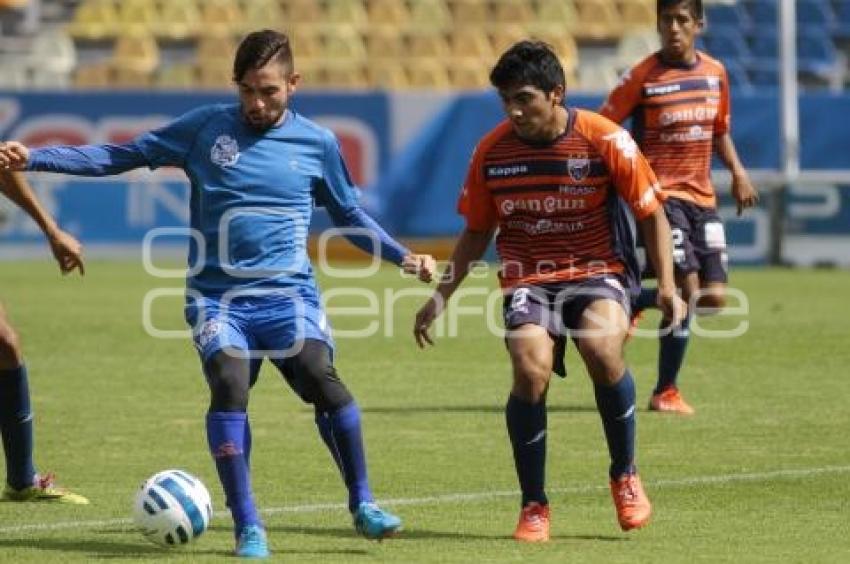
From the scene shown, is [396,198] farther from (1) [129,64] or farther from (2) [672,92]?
(2) [672,92]

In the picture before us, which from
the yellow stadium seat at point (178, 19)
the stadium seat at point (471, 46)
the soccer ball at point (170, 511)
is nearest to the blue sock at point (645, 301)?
the soccer ball at point (170, 511)

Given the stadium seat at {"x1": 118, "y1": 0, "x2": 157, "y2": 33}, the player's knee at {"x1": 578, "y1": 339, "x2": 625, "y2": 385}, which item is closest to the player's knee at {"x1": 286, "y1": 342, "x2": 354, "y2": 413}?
the player's knee at {"x1": 578, "y1": 339, "x2": 625, "y2": 385}

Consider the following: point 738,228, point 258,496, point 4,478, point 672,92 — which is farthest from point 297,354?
point 738,228

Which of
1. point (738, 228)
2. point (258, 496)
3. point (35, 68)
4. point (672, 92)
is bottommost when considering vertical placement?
point (738, 228)

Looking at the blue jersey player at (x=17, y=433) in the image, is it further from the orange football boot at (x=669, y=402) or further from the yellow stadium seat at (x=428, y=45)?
the yellow stadium seat at (x=428, y=45)

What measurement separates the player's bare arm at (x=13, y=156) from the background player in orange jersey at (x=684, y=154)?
518 cm

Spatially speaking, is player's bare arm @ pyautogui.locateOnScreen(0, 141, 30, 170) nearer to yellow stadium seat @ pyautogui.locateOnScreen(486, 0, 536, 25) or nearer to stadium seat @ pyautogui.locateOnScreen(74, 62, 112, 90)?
stadium seat @ pyautogui.locateOnScreen(74, 62, 112, 90)

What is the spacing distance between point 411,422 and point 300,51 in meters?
18.4

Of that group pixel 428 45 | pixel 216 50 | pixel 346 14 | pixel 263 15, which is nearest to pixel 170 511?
pixel 216 50

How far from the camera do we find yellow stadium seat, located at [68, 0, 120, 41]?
101 feet

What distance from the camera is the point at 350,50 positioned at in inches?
1185

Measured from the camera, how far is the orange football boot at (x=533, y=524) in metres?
8.12

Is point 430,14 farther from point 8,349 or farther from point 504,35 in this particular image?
point 8,349

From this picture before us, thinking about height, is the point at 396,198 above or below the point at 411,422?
below
